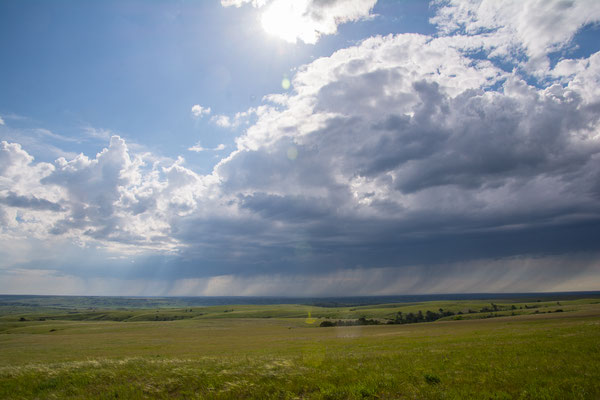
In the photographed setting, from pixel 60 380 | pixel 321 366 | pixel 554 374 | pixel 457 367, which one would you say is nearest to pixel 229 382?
pixel 321 366

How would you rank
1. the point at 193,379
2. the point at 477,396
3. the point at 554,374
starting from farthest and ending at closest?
the point at 193,379 → the point at 554,374 → the point at 477,396

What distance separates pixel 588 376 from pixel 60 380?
76.4 ft

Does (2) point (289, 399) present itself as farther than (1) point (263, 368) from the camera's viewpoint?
No

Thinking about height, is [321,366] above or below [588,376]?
below

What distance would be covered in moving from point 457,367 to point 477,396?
5.65m

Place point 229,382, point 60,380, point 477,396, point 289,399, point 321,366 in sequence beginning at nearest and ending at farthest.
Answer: point 477,396 < point 289,399 < point 229,382 < point 60,380 < point 321,366

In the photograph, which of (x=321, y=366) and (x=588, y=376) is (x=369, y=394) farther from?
(x=588, y=376)

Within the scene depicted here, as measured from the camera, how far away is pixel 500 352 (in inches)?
792

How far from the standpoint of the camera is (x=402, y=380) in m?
13.6

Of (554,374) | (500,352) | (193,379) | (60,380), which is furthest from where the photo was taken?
(500,352)

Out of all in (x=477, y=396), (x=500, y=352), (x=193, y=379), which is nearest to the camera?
(x=477, y=396)

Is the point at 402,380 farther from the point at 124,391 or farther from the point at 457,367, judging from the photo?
the point at 124,391

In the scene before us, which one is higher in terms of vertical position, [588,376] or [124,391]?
[588,376]

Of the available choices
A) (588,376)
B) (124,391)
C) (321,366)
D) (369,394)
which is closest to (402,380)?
(369,394)
